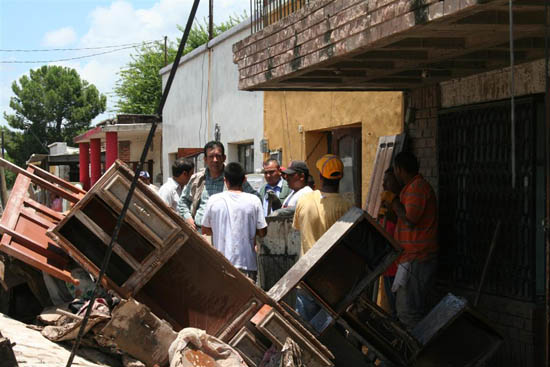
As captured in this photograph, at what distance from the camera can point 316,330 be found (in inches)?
216

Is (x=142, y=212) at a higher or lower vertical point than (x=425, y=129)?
lower

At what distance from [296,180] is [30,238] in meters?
2.57

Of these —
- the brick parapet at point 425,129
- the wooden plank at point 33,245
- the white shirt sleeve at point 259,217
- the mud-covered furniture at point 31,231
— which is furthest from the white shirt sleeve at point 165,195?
the brick parapet at point 425,129

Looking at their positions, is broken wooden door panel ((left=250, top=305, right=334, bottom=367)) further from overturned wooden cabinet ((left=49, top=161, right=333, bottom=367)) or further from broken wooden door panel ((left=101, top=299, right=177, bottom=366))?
broken wooden door panel ((left=101, top=299, right=177, bottom=366))

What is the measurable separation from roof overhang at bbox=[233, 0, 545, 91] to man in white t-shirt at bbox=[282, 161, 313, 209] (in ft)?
2.77

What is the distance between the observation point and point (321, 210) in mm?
6027

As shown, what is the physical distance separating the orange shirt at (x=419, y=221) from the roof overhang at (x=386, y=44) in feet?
3.56

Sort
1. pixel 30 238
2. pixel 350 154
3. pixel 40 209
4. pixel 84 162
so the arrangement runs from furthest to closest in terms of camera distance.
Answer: pixel 84 162, pixel 350 154, pixel 40 209, pixel 30 238

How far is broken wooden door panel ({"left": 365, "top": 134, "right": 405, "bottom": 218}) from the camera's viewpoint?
26.3ft

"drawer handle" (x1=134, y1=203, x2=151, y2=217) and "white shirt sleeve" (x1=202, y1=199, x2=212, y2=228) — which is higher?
"drawer handle" (x1=134, y1=203, x2=151, y2=217)

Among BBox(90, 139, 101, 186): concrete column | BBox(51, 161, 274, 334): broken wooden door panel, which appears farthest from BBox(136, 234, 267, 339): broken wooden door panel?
BBox(90, 139, 101, 186): concrete column

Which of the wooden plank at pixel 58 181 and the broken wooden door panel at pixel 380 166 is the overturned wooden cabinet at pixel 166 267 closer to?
the wooden plank at pixel 58 181

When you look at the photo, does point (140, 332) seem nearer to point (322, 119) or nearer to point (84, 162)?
point (322, 119)

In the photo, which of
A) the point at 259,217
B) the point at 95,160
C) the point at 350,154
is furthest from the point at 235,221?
the point at 95,160
